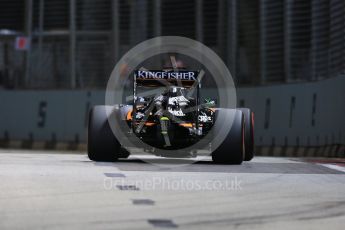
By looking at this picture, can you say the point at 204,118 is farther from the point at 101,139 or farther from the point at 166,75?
the point at 101,139

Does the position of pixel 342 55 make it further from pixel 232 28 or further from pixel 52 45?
pixel 52 45

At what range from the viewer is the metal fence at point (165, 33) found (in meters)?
20.0

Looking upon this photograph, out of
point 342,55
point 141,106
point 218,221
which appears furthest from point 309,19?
point 218,221

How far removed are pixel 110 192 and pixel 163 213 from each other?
54.7 inches

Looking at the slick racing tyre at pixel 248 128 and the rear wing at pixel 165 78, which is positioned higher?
the rear wing at pixel 165 78

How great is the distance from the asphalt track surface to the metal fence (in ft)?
27.6

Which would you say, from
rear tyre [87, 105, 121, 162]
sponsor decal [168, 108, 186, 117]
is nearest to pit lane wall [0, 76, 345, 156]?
sponsor decal [168, 108, 186, 117]

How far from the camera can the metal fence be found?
20000 millimetres

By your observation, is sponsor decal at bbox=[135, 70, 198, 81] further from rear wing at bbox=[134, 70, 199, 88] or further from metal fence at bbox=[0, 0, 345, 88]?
metal fence at bbox=[0, 0, 345, 88]

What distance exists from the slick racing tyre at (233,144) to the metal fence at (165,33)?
19.6 feet

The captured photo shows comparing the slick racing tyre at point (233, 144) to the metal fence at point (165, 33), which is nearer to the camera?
the slick racing tyre at point (233, 144)

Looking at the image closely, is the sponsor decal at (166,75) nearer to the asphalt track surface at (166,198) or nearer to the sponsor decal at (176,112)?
the sponsor decal at (176,112)

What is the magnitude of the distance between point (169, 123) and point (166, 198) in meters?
4.59

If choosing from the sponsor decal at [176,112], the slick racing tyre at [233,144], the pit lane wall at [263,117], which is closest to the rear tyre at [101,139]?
the sponsor decal at [176,112]
